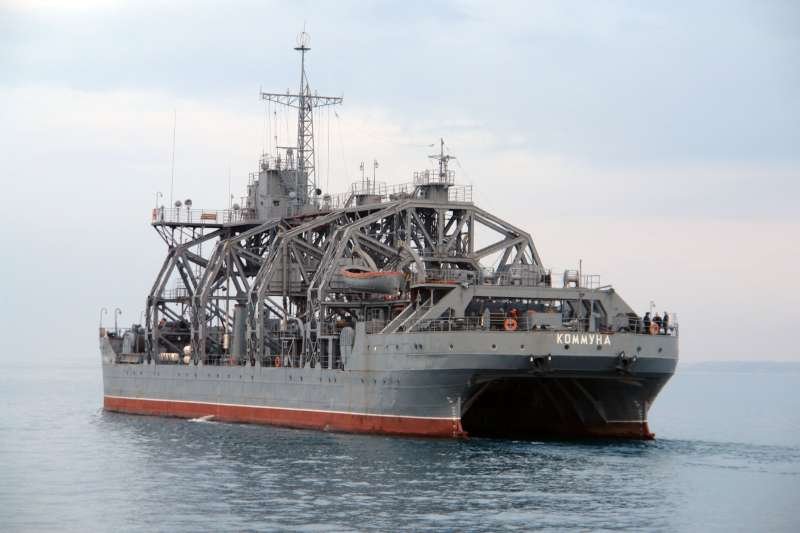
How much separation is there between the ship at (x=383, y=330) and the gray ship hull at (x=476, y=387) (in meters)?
0.06

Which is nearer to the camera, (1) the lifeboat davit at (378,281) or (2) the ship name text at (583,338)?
(2) the ship name text at (583,338)

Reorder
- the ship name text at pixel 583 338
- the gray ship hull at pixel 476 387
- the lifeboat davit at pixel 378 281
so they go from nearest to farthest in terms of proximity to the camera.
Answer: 1. the ship name text at pixel 583 338
2. the gray ship hull at pixel 476 387
3. the lifeboat davit at pixel 378 281

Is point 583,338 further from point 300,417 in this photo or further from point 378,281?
point 300,417

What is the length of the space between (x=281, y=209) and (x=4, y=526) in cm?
3806

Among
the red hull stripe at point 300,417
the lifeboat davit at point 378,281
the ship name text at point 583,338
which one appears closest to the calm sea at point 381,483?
the red hull stripe at point 300,417

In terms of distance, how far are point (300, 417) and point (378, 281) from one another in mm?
7307

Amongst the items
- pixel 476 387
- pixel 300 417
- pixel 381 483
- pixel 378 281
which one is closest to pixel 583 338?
pixel 476 387

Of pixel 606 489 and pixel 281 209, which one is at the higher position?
pixel 281 209

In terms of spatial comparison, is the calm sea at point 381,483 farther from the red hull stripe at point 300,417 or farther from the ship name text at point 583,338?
the ship name text at point 583,338

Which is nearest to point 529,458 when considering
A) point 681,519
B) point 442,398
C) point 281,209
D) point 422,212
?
point 442,398

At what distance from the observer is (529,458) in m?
47.7

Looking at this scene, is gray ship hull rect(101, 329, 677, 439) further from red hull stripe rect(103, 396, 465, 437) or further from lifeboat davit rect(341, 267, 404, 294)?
lifeboat davit rect(341, 267, 404, 294)

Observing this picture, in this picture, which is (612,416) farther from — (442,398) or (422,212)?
(422,212)

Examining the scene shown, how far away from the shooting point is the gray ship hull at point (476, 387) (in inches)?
1973
